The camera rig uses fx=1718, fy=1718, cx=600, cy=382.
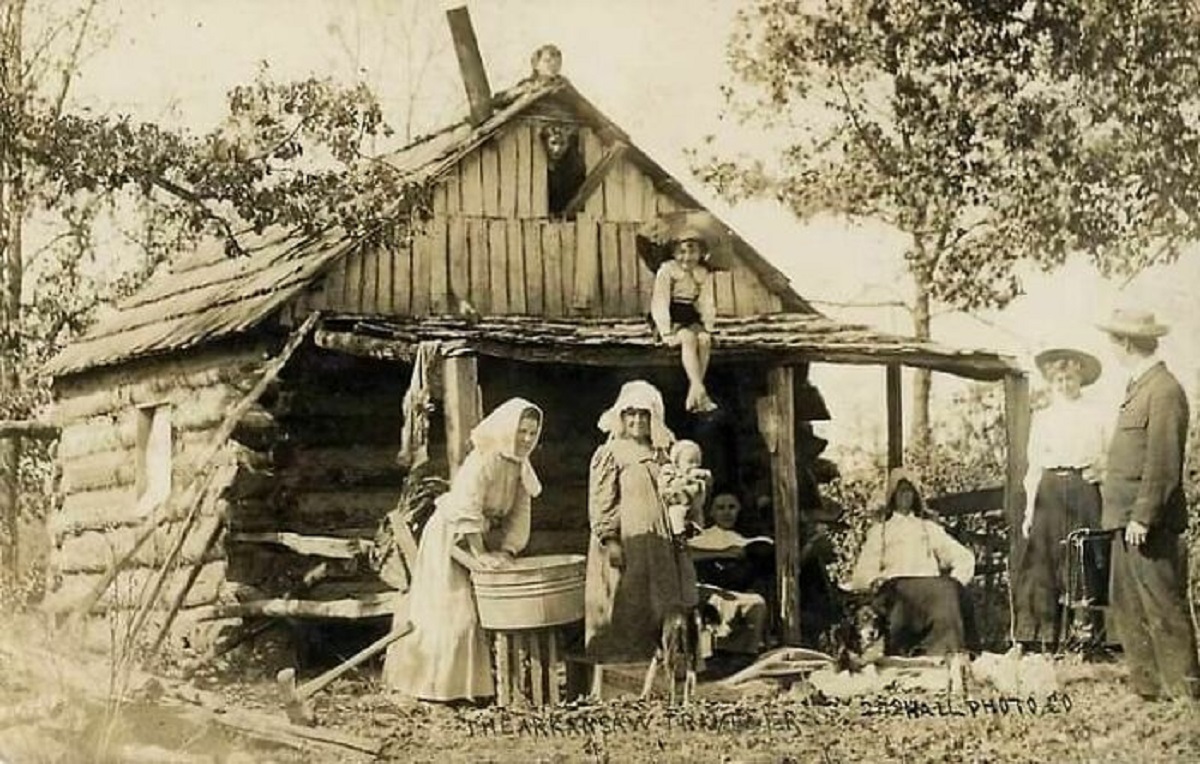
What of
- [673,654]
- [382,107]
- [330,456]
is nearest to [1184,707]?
[673,654]

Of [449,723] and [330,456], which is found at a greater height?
[330,456]

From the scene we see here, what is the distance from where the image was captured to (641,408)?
297 centimetres

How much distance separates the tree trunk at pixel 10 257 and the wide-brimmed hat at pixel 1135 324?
1.94 m

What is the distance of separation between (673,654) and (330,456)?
680mm

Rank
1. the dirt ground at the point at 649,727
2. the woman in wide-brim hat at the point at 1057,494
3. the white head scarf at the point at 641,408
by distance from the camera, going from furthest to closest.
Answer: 1. the woman in wide-brim hat at the point at 1057,494
2. the white head scarf at the point at 641,408
3. the dirt ground at the point at 649,727

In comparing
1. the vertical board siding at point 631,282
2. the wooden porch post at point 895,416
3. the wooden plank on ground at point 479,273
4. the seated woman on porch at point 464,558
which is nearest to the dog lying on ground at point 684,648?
the seated woman on porch at point 464,558

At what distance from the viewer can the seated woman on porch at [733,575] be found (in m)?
2.99

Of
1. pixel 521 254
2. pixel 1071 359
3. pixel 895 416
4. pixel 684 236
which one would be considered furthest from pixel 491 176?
pixel 1071 359

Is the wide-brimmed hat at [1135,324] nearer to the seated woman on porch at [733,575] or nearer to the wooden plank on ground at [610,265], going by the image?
the seated woman on porch at [733,575]

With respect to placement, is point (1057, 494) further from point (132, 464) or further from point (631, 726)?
point (132, 464)

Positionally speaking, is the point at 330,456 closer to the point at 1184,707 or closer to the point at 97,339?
the point at 97,339

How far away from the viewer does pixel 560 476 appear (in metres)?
2.92

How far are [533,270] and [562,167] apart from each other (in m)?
0.20

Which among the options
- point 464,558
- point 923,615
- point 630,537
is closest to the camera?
point 464,558
